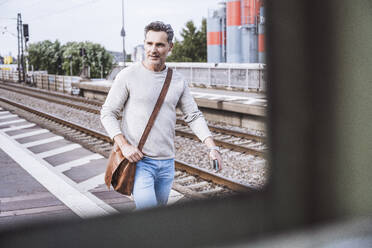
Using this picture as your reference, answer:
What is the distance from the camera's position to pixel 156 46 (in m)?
2.35

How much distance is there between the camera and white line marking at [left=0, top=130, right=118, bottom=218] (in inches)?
162

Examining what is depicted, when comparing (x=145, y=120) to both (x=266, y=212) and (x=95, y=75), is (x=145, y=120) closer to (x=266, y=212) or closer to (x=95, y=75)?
(x=266, y=212)

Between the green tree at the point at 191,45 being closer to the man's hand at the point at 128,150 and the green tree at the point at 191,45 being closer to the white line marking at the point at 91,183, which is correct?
the white line marking at the point at 91,183

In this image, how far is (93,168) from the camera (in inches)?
263

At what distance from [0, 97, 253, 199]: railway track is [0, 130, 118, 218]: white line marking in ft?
2.83

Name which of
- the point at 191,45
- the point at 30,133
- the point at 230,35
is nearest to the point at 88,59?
the point at 230,35

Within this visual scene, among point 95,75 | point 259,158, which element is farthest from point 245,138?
point 95,75

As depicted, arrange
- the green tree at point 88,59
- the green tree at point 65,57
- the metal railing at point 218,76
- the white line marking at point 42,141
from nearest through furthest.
→ the green tree at point 65,57, the white line marking at point 42,141, the metal railing at point 218,76, the green tree at point 88,59

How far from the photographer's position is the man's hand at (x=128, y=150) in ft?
7.88

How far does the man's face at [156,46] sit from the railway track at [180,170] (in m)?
0.86

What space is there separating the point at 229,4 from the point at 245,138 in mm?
18604

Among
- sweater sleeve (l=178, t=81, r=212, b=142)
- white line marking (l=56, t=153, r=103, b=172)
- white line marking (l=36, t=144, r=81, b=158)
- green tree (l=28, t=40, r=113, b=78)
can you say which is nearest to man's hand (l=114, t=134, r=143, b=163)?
sweater sleeve (l=178, t=81, r=212, b=142)

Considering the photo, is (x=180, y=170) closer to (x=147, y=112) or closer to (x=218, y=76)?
(x=147, y=112)

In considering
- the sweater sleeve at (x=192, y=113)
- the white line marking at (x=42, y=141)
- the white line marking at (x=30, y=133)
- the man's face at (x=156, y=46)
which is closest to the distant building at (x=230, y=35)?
the white line marking at (x=30, y=133)
